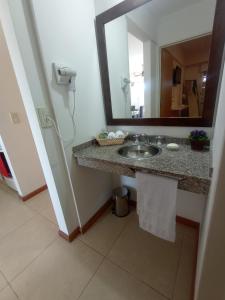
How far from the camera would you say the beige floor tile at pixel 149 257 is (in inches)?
43.3

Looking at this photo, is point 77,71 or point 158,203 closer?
point 158,203

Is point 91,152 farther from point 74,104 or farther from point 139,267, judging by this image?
point 139,267

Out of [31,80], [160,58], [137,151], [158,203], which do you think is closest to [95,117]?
[137,151]

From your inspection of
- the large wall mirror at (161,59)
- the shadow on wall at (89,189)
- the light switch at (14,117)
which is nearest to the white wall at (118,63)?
the large wall mirror at (161,59)

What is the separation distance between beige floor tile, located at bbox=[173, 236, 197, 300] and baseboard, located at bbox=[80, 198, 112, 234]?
88cm

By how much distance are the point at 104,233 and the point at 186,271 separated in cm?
75

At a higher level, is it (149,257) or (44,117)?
(44,117)

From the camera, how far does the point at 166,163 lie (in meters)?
0.98

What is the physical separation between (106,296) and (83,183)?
843 millimetres

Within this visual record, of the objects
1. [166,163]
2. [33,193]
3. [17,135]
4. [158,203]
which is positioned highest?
[17,135]

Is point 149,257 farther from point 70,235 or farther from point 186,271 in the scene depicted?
point 70,235

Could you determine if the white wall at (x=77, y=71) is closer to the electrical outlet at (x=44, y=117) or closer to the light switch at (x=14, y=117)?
the electrical outlet at (x=44, y=117)

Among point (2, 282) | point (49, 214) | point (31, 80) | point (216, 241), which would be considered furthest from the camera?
point (49, 214)

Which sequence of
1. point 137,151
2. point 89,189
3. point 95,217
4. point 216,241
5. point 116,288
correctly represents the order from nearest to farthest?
point 216,241
point 116,288
point 137,151
point 89,189
point 95,217
